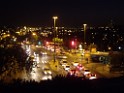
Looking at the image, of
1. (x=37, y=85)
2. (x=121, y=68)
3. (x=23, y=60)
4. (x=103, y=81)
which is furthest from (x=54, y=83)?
(x=121, y=68)

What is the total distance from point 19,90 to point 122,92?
385cm

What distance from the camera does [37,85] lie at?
43.1 ft

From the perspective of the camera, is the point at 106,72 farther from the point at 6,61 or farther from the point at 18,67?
the point at 6,61

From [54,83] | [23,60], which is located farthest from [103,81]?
[23,60]

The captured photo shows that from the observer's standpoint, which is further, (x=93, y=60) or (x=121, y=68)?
(x=93, y=60)

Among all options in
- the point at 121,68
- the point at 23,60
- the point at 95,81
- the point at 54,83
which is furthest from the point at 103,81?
the point at 121,68

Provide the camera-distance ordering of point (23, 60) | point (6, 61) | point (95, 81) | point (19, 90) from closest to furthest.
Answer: point (19, 90) < point (95, 81) < point (6, 61) < point (23, 60)

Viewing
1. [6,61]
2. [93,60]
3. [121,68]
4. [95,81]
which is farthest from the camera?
[93,60]

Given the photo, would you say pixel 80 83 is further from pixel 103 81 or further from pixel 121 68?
pixel 121 68

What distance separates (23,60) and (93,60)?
32.8m

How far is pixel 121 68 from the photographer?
4981 centimetres

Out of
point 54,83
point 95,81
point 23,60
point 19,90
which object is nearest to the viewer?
point 19,90

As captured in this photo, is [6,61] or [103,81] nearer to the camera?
[103,81]

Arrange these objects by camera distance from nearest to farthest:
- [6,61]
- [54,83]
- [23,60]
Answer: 1. [54,83]
2. [6,61]
3. [23,60]
